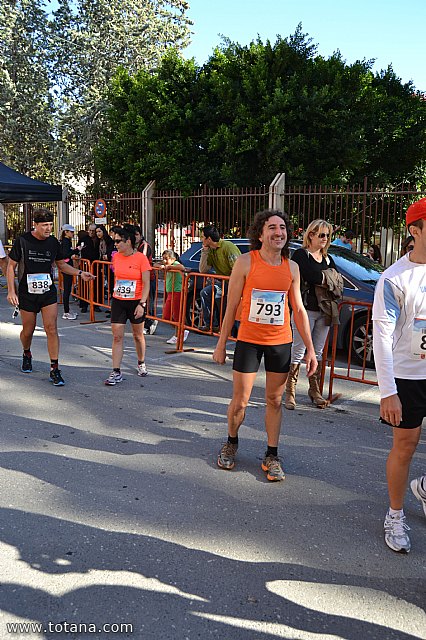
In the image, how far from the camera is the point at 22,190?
1409cm

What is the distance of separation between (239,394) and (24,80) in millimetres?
28265

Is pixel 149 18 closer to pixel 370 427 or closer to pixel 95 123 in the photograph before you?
pixel 95 123

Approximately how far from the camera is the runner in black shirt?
6.77 meters

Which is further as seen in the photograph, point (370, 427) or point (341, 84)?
point (341, 84)

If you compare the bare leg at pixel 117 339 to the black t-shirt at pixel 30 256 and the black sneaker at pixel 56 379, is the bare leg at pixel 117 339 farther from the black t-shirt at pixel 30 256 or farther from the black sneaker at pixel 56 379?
the black t-shirt at pixel 30 256

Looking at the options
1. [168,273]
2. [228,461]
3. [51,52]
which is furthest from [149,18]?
[228,461]

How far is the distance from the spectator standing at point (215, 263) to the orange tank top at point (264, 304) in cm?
398

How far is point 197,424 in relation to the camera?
5.51m

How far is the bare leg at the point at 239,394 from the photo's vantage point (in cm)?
427

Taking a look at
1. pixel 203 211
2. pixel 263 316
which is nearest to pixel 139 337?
pixel 263 316

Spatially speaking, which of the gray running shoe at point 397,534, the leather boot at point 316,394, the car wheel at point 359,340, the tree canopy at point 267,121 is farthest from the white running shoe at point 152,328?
the tree canopy at point 267,121

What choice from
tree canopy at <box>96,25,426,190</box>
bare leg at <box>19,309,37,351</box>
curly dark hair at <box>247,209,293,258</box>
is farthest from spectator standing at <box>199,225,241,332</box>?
tree canopy at <box>96,25,426,190</box>

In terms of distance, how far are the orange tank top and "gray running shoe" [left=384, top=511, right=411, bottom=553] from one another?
1419 mm

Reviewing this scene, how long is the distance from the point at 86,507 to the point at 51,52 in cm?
2928
